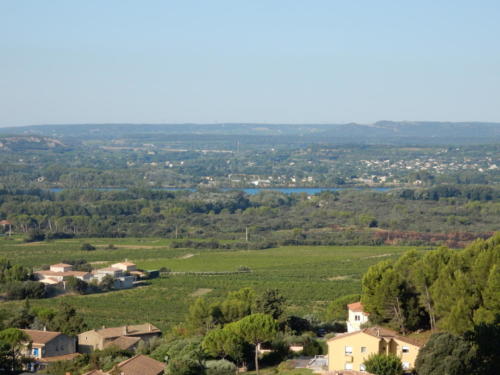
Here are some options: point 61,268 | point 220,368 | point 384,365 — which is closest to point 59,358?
point 220,368

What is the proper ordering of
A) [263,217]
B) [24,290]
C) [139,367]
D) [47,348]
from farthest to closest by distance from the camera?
[263,217]
[24,290]
[47,348]
[139,367]

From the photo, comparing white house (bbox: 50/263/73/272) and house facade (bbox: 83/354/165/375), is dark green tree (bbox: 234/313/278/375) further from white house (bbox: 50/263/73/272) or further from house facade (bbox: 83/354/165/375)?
white house (bbox: 50/263/73/272)

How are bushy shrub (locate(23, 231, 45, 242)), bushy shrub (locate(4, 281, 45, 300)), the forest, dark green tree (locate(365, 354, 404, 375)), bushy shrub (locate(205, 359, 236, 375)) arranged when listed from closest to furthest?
1. dark green tree (locate(365, 354, 404, 375))
2. bushy shrub (locate(205, 359, 236, 375))
3. bushy shrub (locate(4, 281, 45, 300))
4. bushy shrub (locate(23, 231, 45, 242))
5. the forest

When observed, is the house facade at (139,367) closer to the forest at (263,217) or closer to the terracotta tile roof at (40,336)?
the terracotta tile roof at (40,336)

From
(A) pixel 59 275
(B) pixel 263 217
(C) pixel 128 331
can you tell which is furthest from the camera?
(B) pixel 263 217

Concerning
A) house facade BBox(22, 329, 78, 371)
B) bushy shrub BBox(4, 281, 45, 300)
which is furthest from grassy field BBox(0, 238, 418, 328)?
house facade BBox(22, 329, 78, 371)

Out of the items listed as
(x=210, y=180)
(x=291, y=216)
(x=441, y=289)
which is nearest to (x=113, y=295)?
(x=441, y=289)

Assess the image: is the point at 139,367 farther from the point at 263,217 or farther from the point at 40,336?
the point at 263,217

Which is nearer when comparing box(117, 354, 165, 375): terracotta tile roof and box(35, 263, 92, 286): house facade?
box(117, 354, 165, 375): terracotta tile roof
